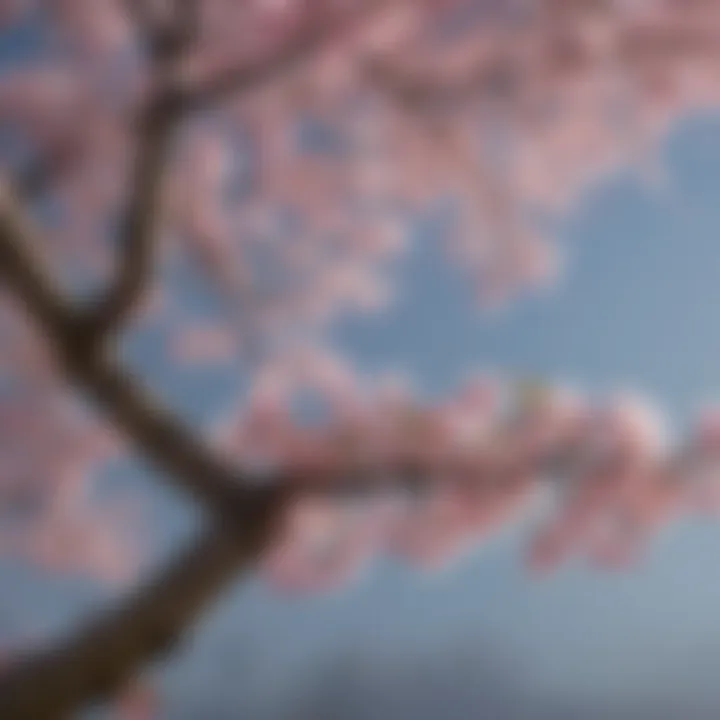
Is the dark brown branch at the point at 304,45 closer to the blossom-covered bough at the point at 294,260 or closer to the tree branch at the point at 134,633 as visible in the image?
the blossom-covered bough at the point at 294,260

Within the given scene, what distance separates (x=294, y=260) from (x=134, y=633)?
1.68ft

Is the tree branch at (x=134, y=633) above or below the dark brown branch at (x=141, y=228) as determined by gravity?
below

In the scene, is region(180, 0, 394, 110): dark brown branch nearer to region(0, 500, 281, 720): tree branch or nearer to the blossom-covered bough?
the blossom-covered bough

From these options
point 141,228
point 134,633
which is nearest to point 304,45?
point 141,228

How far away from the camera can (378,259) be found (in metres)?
1.51

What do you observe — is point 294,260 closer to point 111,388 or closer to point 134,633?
point 111,388

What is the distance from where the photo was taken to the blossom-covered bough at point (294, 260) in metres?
1.24

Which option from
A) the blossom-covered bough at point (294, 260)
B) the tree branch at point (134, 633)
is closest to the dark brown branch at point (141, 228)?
the blossom-covered bough at point (294, 260)

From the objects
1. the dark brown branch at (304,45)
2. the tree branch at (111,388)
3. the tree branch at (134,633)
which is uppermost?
the dark brown branch at (304,45)

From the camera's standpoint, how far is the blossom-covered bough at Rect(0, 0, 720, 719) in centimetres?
124

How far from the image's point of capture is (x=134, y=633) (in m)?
1.21

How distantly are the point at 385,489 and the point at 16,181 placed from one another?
20.4 inches

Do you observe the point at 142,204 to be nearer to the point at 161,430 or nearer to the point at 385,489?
the point at 161,430

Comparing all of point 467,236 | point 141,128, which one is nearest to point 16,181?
point 141,128
